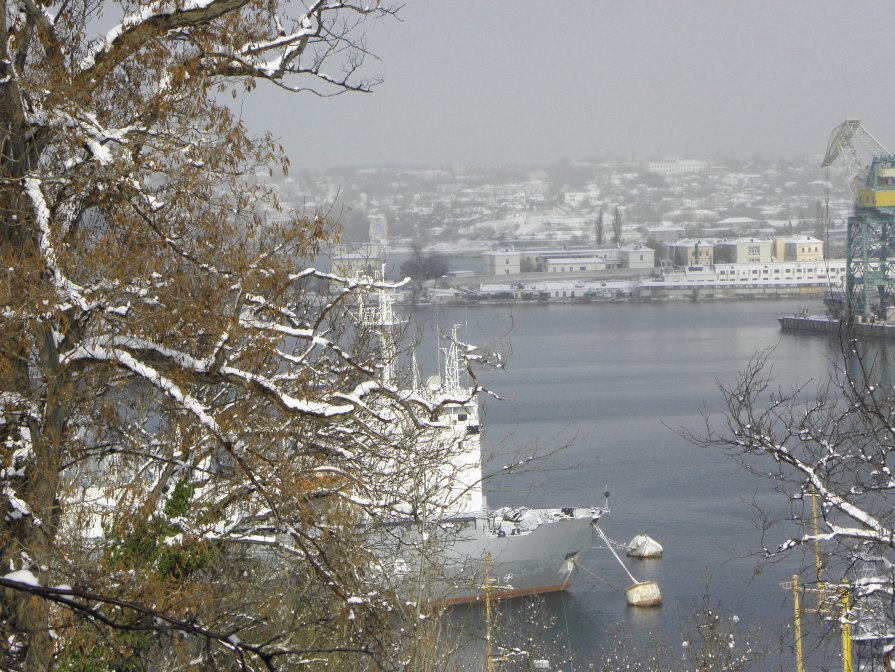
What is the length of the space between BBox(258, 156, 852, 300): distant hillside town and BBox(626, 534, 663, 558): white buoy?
196 cm

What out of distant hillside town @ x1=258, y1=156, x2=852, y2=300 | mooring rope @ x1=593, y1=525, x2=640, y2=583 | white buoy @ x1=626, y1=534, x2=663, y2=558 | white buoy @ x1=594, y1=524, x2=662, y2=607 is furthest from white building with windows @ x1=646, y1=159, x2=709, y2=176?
white buoy @ x1=594, y1=524, x2=662, y2=607

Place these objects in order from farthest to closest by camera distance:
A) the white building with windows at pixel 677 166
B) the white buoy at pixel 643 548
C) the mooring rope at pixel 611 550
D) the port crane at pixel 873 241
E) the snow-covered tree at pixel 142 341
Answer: the white building with windows at pixel 677 166 → the port crane at pixel 873 241 → the white buoy at pixel 643 548 → the mooring rope at pixel 611 550 → the snow-covered tree at pixel 142 341

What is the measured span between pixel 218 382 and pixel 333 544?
9.7 inches

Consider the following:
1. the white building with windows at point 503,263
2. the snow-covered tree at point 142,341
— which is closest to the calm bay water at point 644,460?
the snow-covered tree at point 142,341

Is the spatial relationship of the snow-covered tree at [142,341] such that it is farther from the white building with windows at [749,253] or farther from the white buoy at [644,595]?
the white building with windows at [749,253]

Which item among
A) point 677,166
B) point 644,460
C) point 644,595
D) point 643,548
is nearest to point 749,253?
point 644,460

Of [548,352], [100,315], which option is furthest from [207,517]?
[548,352]

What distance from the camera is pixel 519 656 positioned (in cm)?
403

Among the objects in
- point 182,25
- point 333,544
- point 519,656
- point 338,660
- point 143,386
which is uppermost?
point 182,25

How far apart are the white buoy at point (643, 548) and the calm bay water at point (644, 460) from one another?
7 centimetres

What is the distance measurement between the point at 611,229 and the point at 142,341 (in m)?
57.9

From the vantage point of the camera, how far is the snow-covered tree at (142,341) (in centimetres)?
130

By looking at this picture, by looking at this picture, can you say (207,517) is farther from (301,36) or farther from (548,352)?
(548,352)

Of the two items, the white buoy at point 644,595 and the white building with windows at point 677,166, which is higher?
the white building with windows at point 677,166
